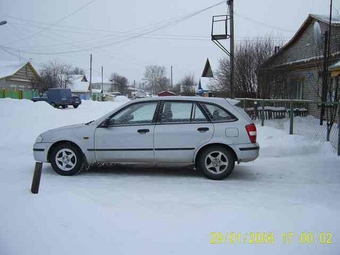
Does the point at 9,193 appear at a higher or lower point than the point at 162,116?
lower

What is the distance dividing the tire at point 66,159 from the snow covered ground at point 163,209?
0.17m

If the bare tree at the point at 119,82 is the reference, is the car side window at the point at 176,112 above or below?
below

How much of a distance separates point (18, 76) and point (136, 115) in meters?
41.0

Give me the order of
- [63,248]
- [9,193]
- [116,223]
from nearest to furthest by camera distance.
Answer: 1. [63,248]
2. [116,223]
3. [9,193]

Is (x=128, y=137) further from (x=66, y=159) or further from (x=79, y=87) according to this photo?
→ (x=79, y=87)

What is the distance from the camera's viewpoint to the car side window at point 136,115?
21.0 feet

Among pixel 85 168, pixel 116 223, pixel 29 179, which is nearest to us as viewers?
pixel 116 223

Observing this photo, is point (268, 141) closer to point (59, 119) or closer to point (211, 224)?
point (211, 224)

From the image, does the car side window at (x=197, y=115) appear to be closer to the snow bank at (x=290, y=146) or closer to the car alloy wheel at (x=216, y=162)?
the car alloy wheel at (x=216, y=162)

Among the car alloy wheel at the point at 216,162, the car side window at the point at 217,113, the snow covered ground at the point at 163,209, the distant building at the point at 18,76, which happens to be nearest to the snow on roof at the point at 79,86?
the distant building at the point at 18,76

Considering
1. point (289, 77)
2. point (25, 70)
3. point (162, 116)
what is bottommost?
point (162, 116)

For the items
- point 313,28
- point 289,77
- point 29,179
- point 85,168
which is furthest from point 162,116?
point 313,28

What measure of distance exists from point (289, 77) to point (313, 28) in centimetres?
302

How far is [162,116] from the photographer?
6.35 meters
